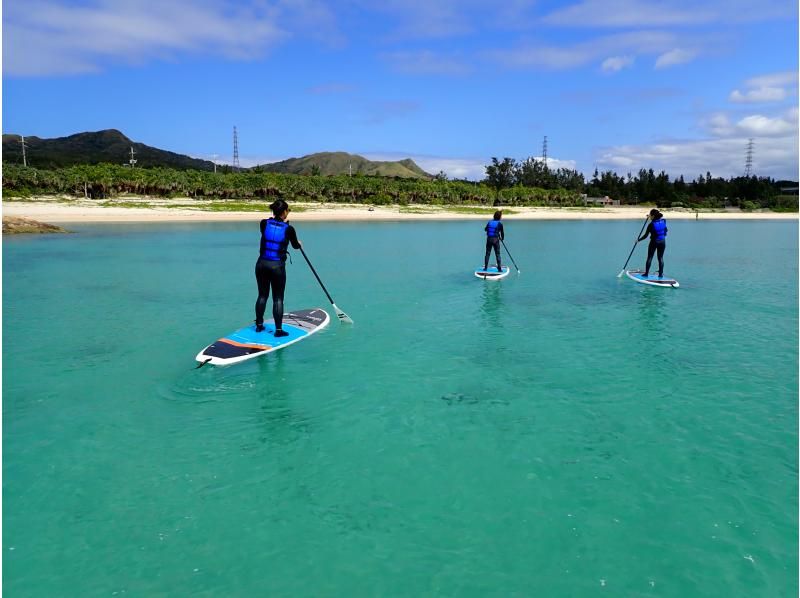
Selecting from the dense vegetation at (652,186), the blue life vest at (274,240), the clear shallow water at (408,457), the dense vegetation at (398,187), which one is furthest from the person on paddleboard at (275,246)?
the dense vegetation at (652,186)

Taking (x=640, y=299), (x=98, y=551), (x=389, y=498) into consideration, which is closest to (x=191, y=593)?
(x=98, y=551)

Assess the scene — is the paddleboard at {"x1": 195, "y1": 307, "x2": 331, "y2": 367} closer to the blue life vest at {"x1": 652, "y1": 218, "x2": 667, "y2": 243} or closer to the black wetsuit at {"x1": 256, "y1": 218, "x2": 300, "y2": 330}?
the black wetsuit at {"x1": 256, "y1": 218, "x2": 300, "y2": 330}

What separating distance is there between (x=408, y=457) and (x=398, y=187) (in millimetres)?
→ 94514

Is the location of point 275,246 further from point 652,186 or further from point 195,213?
point 652,186

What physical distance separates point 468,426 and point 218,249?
26403mm

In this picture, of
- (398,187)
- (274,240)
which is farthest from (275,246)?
(398,187)

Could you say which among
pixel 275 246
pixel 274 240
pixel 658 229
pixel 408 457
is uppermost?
pixel 658 229

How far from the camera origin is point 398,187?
97.7 meters

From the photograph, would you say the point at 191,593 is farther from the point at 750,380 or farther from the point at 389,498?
the point at 750,380

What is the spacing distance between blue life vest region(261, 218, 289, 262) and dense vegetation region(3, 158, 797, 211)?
2823 inches

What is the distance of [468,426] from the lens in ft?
22.0

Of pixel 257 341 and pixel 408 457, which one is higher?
pixel 257 341

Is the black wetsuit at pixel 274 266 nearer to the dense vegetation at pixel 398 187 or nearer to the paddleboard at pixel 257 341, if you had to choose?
the paddleboard at pixel 257 341

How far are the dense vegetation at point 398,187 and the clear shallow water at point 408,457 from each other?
238 feet
